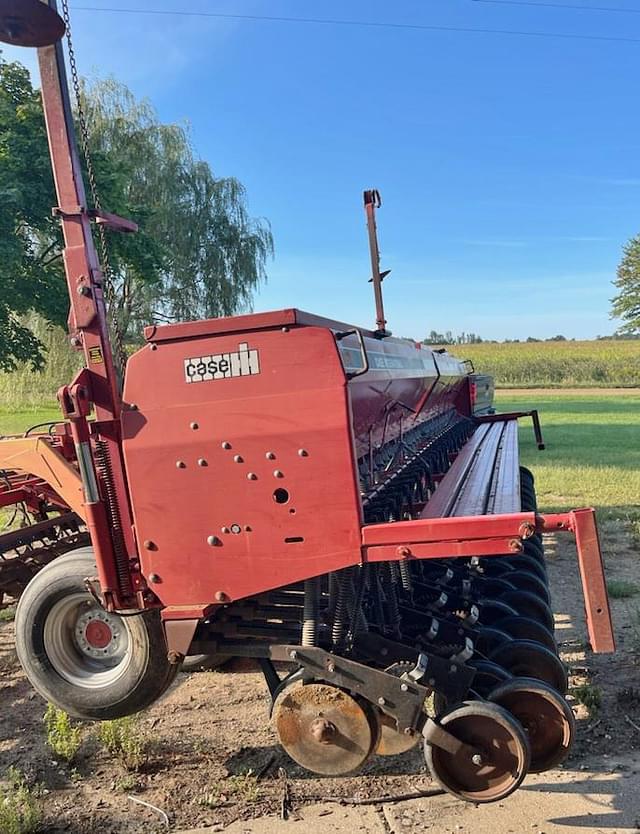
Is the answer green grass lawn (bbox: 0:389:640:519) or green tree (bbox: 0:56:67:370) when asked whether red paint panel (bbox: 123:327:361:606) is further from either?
green tree (bbox: 0:56:67:370)

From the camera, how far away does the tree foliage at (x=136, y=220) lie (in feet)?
32.9

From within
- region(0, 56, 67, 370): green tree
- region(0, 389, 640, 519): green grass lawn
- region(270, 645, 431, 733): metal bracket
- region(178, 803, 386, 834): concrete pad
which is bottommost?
region(178, 803, 386, 834): concrete pad

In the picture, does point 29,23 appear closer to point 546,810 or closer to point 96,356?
point 96,356

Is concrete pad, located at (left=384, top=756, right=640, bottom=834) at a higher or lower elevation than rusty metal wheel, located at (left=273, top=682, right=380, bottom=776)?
lower

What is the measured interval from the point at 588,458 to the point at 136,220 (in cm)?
934

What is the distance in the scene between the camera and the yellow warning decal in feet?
9.92

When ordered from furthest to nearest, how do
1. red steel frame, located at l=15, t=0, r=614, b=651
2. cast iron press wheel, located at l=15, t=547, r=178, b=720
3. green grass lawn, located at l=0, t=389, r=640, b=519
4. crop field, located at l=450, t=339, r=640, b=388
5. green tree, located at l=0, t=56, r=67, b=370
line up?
1. crop field, located at l=450, t=339, r=640, b=388
2. green tree, located at l=0, t=56, r=67, b=370
3. green grass lawn, located at l=0, t=389, r=640, b=519
4. cast iron press wheel, located at l=15, t=547, r=178, b=720
5. red steel frame, located at l=15, t=0, r=614, b=651

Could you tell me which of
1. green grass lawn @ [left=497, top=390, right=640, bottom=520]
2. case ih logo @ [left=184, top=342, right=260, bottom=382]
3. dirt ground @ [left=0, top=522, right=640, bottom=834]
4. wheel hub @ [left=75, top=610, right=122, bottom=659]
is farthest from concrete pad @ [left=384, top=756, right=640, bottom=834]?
green grass lawn @ [left=497, top=390, right=640, bottom=520]

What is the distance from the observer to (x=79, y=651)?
331cm

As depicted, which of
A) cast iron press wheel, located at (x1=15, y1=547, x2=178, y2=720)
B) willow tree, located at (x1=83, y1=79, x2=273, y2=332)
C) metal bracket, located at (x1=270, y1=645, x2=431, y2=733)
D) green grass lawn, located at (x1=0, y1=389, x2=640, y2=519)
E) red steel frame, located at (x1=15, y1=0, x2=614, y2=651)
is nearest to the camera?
red steel frame, located at (x1=15, y1=0, x2=614, y2=651)

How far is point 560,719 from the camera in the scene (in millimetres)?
2756

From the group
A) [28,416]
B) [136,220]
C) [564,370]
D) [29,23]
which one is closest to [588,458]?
[136,220]

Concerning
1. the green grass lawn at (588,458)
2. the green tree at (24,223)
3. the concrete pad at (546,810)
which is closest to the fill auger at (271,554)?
the concrete pad at (546,810)

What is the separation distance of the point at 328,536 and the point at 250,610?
66 centimetres
